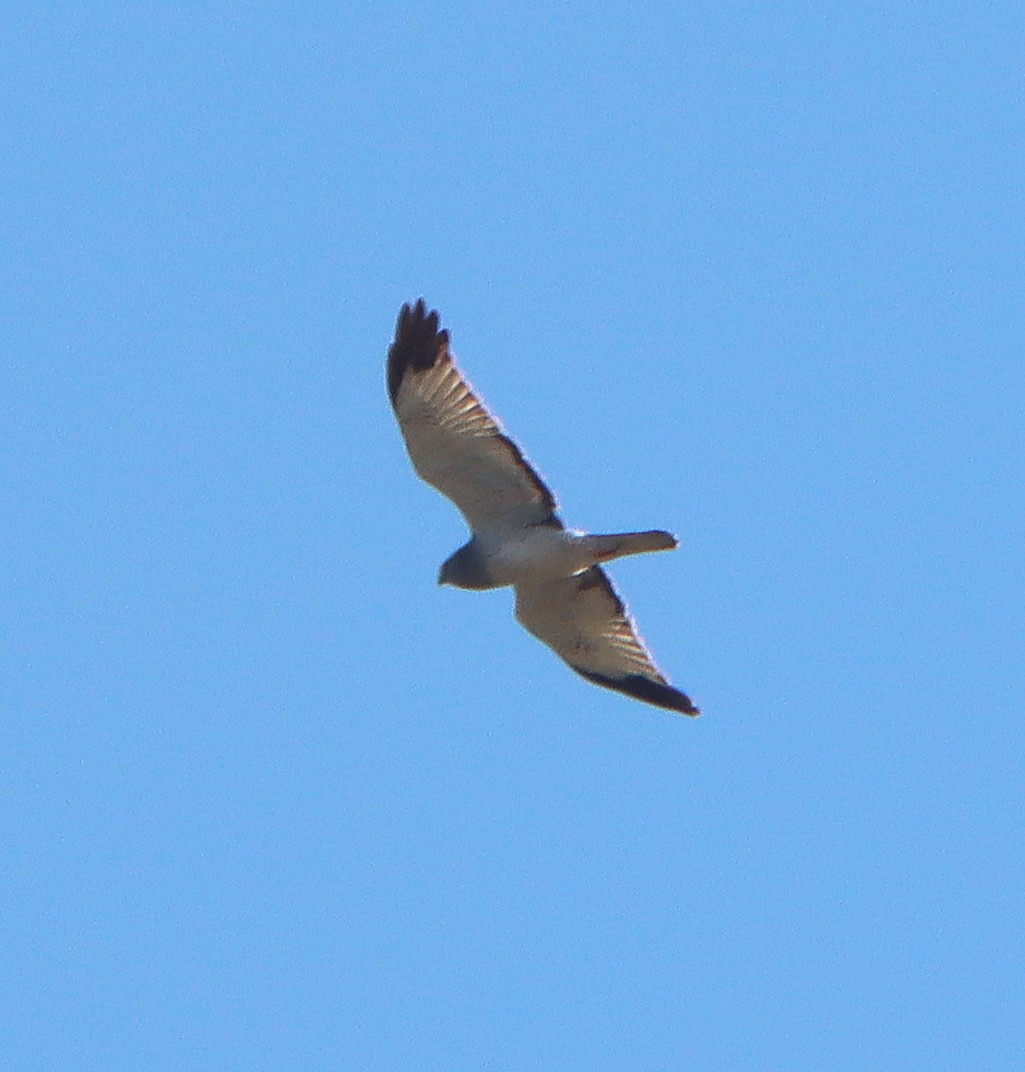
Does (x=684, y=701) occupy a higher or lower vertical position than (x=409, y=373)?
lower

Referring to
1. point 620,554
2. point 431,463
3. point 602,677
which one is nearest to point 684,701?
point 602,677

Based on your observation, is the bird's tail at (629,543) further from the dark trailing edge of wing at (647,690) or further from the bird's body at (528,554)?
the dark trailing edge of wing at (647,690)

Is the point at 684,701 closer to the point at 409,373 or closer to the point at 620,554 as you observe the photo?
the point at 620,554

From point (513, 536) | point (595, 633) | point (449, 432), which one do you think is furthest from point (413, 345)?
point (595, 633)

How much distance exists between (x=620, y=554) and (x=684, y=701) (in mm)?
1862

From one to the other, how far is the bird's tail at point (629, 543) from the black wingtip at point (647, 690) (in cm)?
157

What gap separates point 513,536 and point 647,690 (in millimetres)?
1968

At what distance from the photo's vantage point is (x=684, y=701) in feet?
62.3

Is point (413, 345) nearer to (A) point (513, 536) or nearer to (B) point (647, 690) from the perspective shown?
(A) point (513, 536)

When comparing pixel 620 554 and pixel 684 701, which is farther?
pixel 684 701

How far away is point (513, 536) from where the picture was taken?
17859mm

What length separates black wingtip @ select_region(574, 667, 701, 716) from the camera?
19.0 meters

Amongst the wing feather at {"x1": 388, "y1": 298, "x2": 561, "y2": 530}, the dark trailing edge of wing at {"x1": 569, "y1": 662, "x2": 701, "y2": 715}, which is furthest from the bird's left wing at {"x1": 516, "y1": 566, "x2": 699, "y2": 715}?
the wing feather at {"x1": 388, "y1": 298, "x2": 561, "y2": 530}

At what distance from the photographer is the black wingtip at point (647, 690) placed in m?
19.0
